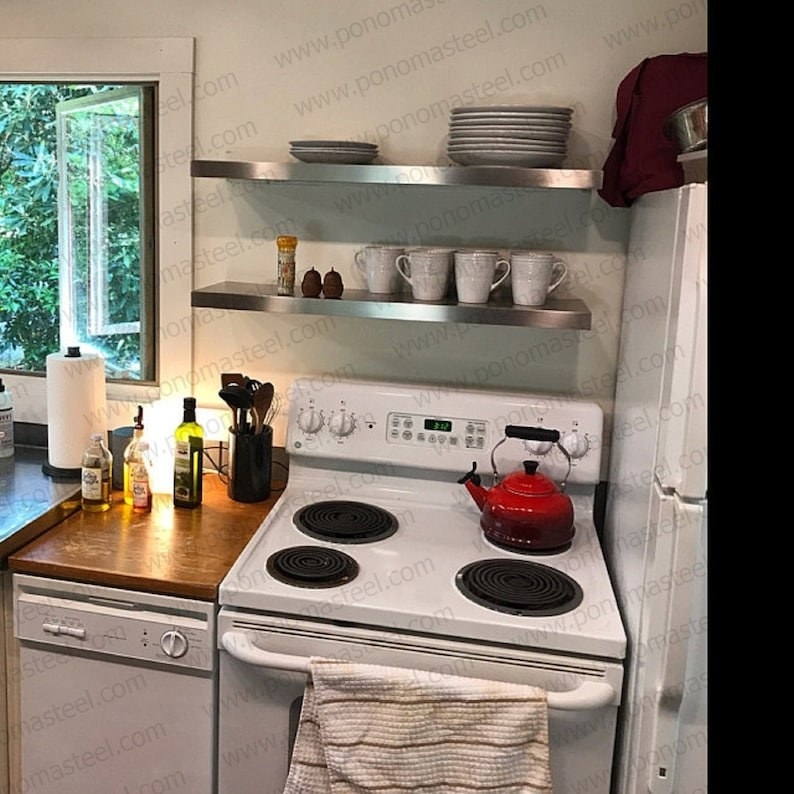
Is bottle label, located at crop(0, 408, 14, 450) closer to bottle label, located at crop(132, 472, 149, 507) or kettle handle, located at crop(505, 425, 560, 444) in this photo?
bottle label, located at crop(132, 472, 149, 507)

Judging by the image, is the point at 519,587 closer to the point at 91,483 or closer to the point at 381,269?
the point at 381,269

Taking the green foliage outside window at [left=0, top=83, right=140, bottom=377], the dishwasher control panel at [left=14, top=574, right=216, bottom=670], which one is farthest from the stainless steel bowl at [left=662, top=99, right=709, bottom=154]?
the green foliage outside window at [left=0, top=83, right=140, bottom=377]

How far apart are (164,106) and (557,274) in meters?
1.07

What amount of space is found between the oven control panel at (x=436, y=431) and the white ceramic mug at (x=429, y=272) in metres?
0.32

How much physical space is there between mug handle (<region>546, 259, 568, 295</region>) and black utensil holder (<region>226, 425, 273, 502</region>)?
2.50ft

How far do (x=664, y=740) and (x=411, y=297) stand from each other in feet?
3.53

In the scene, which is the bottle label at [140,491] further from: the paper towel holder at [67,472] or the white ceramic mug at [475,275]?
the white ceramic mug at [475,275]

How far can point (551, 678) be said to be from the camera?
1.48 m

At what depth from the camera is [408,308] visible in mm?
1814

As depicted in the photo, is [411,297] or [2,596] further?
[411,297]

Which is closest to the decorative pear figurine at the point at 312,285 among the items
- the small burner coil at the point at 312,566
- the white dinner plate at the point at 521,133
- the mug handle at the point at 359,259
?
the mug handle at the point at 359,259

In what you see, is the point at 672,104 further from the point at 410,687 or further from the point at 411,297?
the point at 410,687

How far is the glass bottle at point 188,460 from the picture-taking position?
193 centimetres
